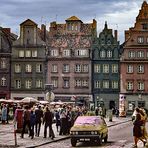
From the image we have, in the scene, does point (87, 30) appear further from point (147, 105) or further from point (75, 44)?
point (147, 105)

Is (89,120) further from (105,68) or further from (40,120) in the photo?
(105,68)

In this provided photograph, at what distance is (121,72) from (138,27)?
25.9 ft

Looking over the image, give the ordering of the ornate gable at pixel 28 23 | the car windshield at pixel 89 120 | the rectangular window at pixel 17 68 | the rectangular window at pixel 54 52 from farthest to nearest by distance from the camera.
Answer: the rectangular window at pixel 17 68
the rectangular window at pixel 54 52
the ornate gable at pixel 28 23
the car windshield at pixel 89 120

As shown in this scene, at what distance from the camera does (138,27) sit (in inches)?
3610

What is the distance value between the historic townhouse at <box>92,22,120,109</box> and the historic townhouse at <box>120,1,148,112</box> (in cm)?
160

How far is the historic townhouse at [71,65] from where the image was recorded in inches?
3691

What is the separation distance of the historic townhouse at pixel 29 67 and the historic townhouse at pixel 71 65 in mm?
1529

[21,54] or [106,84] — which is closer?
[106,84]

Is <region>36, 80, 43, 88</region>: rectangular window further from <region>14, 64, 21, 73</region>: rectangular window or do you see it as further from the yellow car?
the yellow car

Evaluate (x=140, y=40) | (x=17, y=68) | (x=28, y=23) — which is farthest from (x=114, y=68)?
(x=17, y=68)

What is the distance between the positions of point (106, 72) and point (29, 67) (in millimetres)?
13024

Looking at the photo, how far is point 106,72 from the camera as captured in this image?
94.0m

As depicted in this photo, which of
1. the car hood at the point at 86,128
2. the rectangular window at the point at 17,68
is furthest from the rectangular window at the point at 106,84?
the car hood at the point at 86,128

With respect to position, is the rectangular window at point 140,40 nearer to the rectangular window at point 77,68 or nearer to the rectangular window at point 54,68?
the rectangular window at point 77,68
